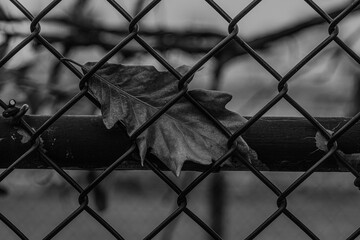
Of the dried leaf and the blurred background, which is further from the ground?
the blurred background

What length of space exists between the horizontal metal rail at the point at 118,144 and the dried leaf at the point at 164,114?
→ 3 cm

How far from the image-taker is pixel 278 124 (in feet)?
3.32

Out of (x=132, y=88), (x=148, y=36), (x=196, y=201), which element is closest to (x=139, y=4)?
(x=148, y=36)

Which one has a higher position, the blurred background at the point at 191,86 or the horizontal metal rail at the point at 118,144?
the blurred background at the point at 191,86

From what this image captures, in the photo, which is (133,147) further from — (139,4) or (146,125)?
(139,4)

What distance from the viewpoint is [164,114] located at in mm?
989

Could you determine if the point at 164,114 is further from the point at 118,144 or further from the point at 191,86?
the point at 191,86

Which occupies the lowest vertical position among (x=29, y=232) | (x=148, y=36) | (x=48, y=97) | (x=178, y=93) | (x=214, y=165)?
(x=214, y=165)

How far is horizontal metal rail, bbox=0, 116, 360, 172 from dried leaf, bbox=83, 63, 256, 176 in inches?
1.3

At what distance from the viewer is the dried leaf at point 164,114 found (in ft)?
3.13

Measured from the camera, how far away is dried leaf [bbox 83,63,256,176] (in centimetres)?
95

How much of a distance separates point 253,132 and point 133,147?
20 cm

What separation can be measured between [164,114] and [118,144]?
9 centimetres

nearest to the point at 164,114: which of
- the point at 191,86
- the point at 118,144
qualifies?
the point at 118,144
